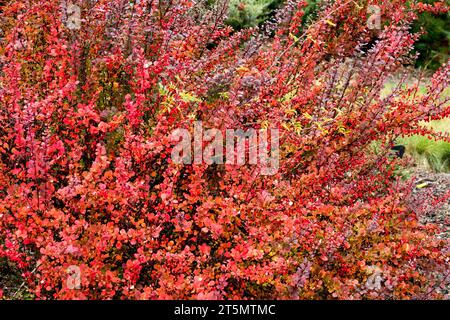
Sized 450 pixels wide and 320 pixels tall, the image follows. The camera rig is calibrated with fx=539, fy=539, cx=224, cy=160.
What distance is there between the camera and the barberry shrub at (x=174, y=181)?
2.62 metres

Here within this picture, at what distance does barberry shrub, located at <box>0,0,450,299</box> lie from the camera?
103 inches

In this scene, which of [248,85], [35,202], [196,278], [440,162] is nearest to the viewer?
[196,278]

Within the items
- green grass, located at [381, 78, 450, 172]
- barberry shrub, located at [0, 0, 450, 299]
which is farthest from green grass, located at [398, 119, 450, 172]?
barberry shrub, located at [0, 0, 450, 299]

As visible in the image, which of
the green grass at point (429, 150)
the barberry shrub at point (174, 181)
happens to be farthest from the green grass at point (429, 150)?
the barberry shrub at point (174, 181)

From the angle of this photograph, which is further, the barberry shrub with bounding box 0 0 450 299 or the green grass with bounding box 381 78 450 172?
the green grass with bounding box 381 78 450 172

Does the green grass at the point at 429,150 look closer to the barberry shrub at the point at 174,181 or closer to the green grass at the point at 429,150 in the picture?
the green grass at the point at 429,150

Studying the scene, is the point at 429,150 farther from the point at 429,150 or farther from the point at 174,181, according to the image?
the point at 174,181

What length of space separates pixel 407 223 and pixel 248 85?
3.83ft

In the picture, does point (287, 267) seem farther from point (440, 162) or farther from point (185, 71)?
point (440, 162)

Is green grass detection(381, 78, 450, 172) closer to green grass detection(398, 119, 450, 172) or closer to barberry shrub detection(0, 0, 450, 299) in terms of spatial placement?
green grass detection(398, 119, 450, 172)

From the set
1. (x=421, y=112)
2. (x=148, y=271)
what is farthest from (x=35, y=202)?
(x=421, y=112)

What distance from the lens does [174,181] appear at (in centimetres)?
277

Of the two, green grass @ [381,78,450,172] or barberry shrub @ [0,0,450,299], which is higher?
barberry shrub @ [0,0,450,299]
